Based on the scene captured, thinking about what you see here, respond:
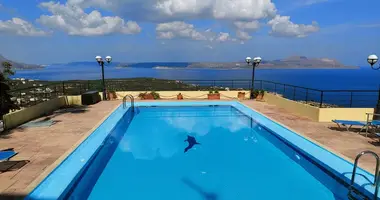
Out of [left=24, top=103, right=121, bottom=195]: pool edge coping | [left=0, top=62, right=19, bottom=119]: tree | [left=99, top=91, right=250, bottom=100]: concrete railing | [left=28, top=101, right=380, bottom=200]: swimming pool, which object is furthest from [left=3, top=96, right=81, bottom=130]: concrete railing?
[left=99, top=91, right=250, bottom=100]: concrete railing

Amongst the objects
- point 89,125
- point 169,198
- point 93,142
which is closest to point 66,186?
point 169,198

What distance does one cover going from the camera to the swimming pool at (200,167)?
206 inches

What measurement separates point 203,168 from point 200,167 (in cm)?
9

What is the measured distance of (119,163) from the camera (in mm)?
6855

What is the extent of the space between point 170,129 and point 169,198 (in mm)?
5223

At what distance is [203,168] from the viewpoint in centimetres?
664

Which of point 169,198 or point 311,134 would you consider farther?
point 311,134

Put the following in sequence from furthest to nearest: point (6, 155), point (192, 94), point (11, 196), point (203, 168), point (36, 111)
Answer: point (192, 94), point (36, 111), point (203, 168), point (6, 155), point (11, 196)

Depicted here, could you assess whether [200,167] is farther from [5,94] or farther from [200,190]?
[5,94]

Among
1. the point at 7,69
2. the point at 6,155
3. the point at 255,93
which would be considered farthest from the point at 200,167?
the point at 255,93

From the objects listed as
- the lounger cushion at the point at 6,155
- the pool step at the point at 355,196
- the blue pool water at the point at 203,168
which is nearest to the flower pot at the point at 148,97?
the blue pool water at the point at 203,168

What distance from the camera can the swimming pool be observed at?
206 inches

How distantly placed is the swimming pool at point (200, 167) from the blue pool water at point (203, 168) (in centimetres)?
2

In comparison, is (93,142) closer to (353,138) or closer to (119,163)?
(119,163)
